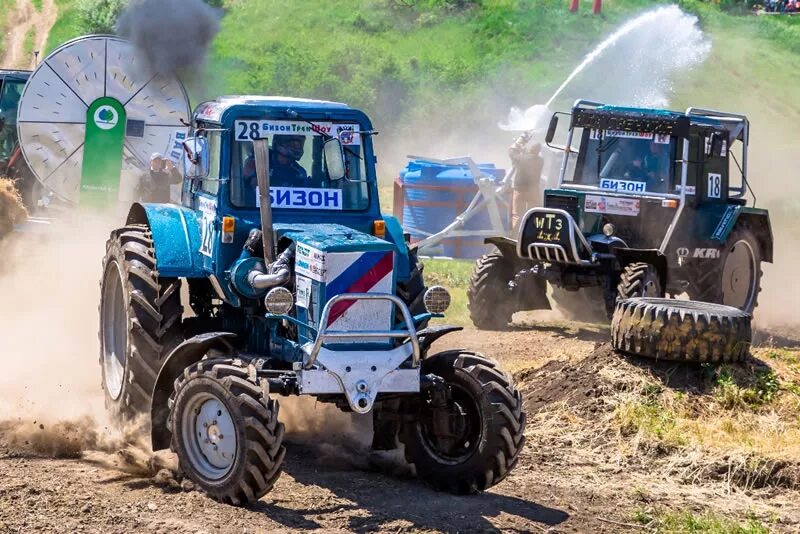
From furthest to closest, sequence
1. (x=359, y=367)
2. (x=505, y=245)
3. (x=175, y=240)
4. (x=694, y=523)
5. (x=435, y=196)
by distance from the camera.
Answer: (x=435, y=196) < (x=505, y=245) < (x=175, y=240) < (x=359, y=367) < (x=694, y=523)

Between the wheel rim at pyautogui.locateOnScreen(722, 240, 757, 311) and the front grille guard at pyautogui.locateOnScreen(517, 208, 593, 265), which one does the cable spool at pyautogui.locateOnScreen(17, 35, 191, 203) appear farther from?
the wheel rim at pyautogui.locateOnScreen(722, 240, 757, 311)

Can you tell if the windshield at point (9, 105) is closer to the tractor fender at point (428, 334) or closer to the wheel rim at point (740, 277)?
the wheel rim at point (740, 277)

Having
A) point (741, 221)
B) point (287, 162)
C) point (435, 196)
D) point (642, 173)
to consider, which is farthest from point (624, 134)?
point (435, 196)

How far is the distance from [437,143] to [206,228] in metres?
25.5

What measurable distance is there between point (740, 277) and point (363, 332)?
8730 mm

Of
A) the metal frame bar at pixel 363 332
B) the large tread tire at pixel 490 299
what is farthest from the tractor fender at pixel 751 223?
the metal frame bar at pixel 363 332

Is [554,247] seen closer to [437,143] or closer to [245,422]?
[245,422]

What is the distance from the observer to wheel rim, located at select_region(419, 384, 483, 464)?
→ 7.89 meters

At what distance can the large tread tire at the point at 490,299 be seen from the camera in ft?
47.8

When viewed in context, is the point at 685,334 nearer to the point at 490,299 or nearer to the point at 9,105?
the point at 490,299

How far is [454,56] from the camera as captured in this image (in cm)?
3947

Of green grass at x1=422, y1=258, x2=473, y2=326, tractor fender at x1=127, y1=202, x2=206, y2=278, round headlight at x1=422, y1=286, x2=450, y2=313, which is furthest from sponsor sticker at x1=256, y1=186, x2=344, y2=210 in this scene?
green grass at x1=422, y1=258, x2=473, y2=326

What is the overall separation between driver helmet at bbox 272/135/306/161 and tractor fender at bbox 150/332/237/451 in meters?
1.34

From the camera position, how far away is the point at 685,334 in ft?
33.2
